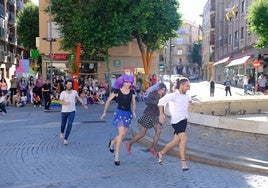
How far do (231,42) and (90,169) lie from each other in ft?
155

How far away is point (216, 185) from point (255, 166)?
3.89ft

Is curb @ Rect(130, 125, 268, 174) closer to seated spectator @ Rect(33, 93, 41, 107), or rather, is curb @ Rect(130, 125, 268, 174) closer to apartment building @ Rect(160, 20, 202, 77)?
seated spectator @ Rect(33, 93, 41, 107)

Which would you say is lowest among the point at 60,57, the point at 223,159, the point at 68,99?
the point at 223,159

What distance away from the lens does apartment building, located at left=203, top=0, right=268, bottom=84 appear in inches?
1597

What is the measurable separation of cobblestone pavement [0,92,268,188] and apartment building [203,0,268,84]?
29.2 meters

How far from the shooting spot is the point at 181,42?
4360 inches

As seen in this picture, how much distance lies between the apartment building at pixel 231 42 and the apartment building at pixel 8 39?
25393 mm

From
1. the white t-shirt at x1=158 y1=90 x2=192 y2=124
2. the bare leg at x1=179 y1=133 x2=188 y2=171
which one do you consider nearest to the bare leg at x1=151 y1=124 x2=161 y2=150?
the white t-shirt at x1=158 y1=90 x2=192 y2=124

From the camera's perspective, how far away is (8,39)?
5150cm

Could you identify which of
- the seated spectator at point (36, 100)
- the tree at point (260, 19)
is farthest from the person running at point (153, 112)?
the tree at point (260, 19)

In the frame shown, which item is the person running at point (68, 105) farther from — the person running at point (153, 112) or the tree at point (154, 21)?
the tree at point (154, 21)

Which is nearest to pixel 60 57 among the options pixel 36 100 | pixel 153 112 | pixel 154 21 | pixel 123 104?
pixel 154 21

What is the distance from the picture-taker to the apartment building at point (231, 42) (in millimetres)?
40575

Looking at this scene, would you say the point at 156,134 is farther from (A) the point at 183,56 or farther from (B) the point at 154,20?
(A) the point at 183,56
